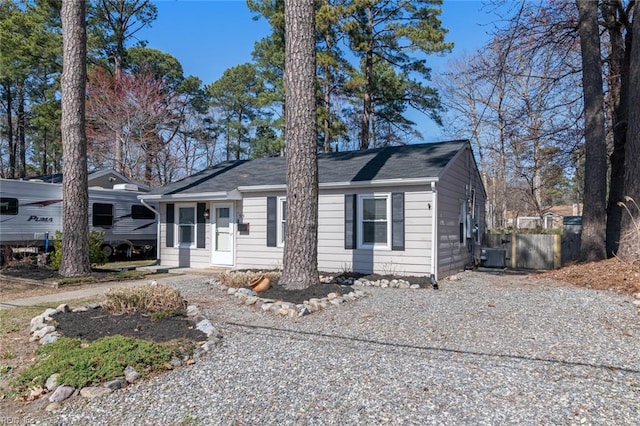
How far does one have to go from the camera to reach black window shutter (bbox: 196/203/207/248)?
12.1 meters

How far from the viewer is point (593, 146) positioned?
1023cm

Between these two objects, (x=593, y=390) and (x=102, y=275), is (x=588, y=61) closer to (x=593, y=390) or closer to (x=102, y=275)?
(x=593, y=390)

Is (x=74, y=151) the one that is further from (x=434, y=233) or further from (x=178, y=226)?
(x=434, y=233)

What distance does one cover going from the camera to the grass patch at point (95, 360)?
3.46 m

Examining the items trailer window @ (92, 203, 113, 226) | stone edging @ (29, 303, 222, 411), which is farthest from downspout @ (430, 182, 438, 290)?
trailer window @ (92, 203, 113, 226)

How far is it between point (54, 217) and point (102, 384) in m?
12.4

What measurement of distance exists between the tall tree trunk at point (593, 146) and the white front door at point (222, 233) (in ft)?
29.7

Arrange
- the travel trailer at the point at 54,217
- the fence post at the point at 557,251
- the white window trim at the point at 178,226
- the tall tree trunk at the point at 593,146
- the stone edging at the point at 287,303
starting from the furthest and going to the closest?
the fence post at the point at 557,251
the travel trailer at the point at 54,217
the white window trim at the point at 178,226
the tall tree trunk at the point at 593,146
the stone edging at the point at 287,303

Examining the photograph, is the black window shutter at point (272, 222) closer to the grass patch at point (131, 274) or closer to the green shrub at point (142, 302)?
the grass patch at point (131, 274)

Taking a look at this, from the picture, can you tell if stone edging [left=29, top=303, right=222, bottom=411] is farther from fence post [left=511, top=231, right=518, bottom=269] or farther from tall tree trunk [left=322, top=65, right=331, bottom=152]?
tall tree trunk [left=322, top=65, right=331, bottom=152]

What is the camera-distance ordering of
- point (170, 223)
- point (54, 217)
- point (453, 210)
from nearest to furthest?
point (453, 210), point (170, 223), point (54, 217)

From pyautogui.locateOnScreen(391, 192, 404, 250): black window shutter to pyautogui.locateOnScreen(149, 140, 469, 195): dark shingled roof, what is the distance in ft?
1.61

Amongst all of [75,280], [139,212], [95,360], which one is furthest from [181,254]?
[95,360]

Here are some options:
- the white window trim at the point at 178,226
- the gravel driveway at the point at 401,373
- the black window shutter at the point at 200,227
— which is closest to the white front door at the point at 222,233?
the black window shutter at the point at 200,227
